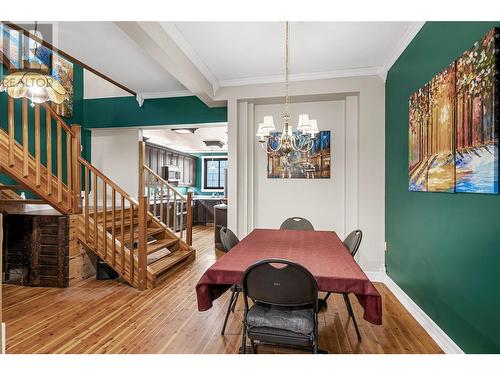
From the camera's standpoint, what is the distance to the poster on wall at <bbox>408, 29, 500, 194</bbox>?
1521 millimetres

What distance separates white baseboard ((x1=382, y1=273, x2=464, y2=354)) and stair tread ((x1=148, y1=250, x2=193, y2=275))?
287 centimetres

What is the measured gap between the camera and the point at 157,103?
457 centimetres

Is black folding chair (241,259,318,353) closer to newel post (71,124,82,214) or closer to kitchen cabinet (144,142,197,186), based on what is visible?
newel post (71,124,82,214)

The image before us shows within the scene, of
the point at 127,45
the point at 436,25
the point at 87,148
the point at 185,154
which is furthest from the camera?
the point at 185,154

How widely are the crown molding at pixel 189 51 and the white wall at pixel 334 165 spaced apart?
24 cm

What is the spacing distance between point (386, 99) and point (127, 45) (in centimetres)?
325

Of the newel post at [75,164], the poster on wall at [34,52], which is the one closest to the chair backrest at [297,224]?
the newel post at [75,164]

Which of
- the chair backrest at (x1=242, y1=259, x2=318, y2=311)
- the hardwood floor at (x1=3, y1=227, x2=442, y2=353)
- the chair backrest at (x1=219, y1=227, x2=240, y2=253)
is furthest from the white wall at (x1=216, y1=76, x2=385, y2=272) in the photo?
the chair backrest at (x1=242, y1=259, x2=318, y2=311)

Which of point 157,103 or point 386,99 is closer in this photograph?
point 386,99

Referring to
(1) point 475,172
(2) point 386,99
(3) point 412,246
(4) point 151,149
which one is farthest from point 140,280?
(4) point 151,149

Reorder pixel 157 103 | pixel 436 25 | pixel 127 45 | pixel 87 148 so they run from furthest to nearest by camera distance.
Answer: pixel 87 148
pixel 157 103
pixel 127 45
pixel 436 25

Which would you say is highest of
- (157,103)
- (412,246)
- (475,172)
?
(157,103)

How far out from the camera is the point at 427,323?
2289 mm
